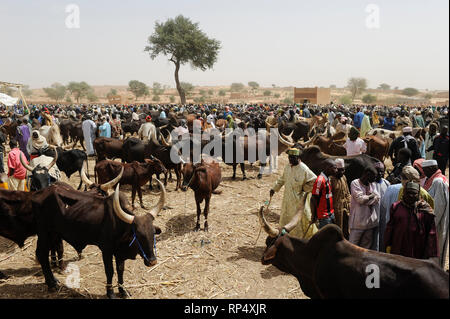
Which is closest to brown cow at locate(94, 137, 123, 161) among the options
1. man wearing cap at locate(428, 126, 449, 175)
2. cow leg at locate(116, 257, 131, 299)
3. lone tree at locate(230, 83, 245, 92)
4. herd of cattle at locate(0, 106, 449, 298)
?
herd of cattle at locate(0, 106, 449, 298)

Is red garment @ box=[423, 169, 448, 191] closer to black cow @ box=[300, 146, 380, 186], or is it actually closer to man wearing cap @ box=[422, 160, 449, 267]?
man wearing cap @ box=[422, 160, 449, 267]

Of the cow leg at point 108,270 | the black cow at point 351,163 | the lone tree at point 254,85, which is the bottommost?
the cow leg at point 108,270

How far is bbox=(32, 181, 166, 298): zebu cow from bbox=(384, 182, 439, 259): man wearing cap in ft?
9.96

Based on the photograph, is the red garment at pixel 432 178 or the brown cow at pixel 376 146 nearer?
the red garment at pixel 432 178

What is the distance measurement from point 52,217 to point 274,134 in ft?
26.9

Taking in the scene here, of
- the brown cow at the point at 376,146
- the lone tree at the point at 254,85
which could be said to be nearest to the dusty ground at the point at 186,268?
the brown cow at the point at 376,146

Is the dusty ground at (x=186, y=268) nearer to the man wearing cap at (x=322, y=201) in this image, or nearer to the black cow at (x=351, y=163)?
the man wearing cap at (x=322, y=201)

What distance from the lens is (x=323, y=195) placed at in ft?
15.9

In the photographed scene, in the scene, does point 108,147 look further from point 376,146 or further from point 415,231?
point 415,231

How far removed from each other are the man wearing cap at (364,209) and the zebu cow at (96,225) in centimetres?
278

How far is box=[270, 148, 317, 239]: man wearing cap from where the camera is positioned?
5129 mm

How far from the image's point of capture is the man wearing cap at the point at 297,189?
513 cm

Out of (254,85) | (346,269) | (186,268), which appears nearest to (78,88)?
(254,85)
